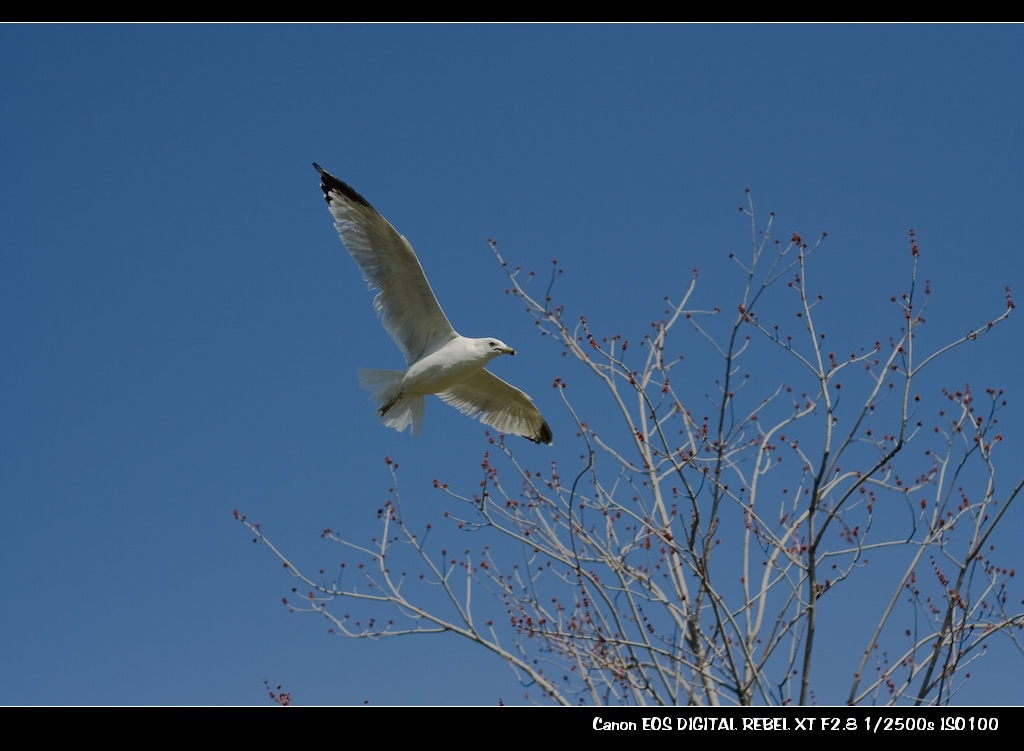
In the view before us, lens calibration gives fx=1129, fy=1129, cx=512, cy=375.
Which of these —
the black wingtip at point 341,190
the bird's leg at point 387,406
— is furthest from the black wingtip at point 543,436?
the black wingtip at point 341,190

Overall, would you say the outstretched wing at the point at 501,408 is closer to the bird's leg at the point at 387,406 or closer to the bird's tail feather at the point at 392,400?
the bird's tail feather at the point at 392,400

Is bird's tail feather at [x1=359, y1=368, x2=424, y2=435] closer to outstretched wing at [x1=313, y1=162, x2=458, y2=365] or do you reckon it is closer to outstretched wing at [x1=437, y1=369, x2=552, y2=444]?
outstretched wing at [x1=313, y1=162, x2=458, y2=365]

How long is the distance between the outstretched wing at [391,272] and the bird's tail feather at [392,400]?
25 cm

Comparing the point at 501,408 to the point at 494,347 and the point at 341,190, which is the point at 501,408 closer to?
the point at 494,347

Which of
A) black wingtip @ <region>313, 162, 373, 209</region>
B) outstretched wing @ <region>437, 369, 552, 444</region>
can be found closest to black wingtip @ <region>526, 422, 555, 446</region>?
outstretched wing @ <region>437, 369, 552, 444</region>

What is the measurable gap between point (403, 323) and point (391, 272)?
542mm

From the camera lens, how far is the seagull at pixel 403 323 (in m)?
9.72

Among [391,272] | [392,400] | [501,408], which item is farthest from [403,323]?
[501,408]

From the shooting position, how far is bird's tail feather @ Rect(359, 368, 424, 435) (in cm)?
1027
